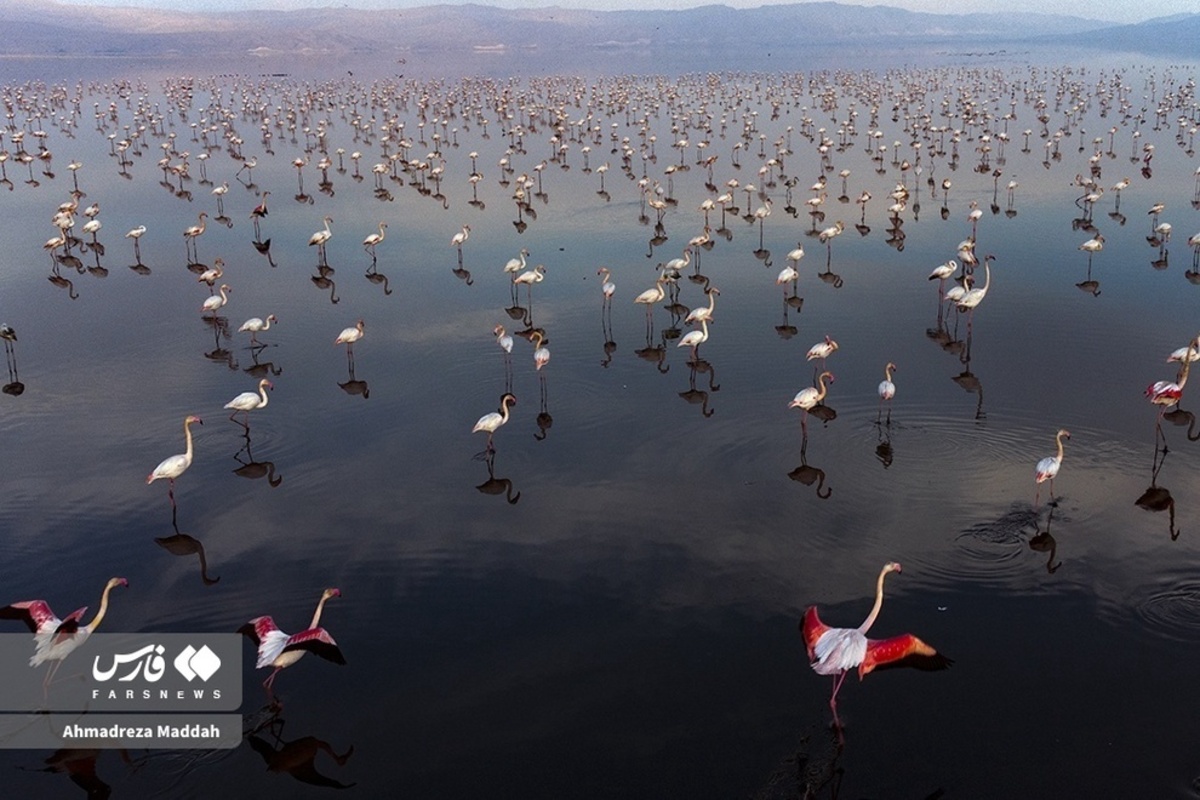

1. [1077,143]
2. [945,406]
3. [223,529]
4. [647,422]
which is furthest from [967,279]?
[1077,143]

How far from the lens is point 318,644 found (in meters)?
7.61

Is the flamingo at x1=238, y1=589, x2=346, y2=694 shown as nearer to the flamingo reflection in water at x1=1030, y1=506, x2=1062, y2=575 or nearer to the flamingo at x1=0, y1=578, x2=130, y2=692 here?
the flamingo at x1=0, y1=578, x2=130, y2=692

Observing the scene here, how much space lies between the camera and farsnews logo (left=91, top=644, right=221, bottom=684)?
27.4ft

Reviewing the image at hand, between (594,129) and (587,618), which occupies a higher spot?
(594,129)

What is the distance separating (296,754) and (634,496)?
485 cm

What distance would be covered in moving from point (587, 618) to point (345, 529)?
10.1ft

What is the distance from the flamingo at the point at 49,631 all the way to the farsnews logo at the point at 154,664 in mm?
351

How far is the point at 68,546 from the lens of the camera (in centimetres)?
1041

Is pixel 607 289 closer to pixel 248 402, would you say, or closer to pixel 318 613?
pixel 248 402

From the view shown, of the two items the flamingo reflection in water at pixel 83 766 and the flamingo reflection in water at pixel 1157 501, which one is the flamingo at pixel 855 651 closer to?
the flamingo reflection in water at pixel 1157 501

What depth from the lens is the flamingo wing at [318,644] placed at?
25.0 ft

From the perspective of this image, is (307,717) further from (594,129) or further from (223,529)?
(594,129)

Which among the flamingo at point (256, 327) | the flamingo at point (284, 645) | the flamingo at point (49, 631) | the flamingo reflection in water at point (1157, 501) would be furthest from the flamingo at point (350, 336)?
the flamingo reflection in water at point (1157, 501)

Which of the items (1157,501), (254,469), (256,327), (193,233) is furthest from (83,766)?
(193,233)
